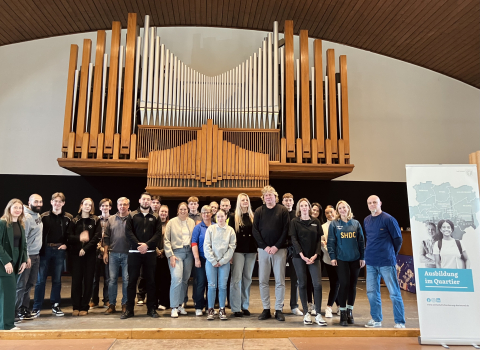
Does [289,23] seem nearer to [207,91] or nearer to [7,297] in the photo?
[207,91]

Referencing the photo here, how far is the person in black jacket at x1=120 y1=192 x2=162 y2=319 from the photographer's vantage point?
14.2 ft

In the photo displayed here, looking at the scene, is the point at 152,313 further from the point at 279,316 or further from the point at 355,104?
the point at 355,104

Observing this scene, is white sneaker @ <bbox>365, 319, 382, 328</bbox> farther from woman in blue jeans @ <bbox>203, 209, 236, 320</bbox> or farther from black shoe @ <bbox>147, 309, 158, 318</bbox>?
black shoe @ <bbox>147, 309, 158, 318</bbox>

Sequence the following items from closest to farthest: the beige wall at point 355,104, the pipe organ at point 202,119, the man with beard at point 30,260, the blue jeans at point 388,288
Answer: the blue jeans at point 388,288, the man with beard at point 30,260, the pipe organ at point 202,119, the beige wall at point 355,104

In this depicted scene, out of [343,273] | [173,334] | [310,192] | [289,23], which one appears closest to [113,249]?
[173,334]

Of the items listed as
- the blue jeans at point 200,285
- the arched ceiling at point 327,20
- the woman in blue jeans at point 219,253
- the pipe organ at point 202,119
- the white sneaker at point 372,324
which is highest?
the arched ceiling at point 327,20

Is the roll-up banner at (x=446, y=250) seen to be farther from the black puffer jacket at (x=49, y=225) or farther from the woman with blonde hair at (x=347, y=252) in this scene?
the black puffer jacket at (x=49, y=225)

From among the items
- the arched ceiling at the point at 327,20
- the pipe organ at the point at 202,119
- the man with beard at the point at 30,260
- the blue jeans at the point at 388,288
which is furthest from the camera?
the arched ceiling at the point at 327,20

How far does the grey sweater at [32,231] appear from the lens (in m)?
4.34

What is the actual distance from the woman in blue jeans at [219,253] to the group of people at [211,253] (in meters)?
0.01

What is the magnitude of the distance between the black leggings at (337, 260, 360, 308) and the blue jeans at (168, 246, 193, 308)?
184 cm

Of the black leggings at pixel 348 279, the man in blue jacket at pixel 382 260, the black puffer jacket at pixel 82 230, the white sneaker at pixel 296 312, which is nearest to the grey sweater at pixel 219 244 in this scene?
the white sneaker at pixel 296 312

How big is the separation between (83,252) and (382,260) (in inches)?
139

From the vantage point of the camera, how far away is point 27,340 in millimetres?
3367
